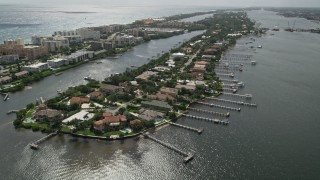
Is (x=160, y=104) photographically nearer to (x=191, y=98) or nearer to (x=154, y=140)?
(x=191, y=98)

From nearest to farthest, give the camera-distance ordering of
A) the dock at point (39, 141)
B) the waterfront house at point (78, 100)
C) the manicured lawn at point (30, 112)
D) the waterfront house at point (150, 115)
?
the dock at point (39, 141) → the waterfront house at point (150, 115) → the manicured lawn at point (30, 112) → the waterfront house at point (78, 100)

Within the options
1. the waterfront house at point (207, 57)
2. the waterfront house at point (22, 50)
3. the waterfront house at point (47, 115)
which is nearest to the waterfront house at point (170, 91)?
the waterfront house at point (47, 115)

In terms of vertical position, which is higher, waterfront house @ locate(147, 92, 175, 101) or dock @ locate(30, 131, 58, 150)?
waterfront house @ locate(147, 92, 175, 101)

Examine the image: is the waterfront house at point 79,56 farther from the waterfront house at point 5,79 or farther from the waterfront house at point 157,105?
the waterfront house at point 157,105

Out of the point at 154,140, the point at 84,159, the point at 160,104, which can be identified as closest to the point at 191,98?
the point at 160,104

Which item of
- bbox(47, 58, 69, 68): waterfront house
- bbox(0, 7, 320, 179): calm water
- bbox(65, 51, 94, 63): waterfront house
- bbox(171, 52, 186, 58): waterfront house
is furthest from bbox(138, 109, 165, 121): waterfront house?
bbox(171, 52, 186, 58): waterfront house

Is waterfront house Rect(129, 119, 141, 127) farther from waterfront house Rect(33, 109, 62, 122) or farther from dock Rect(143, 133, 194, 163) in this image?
waterfront house Rect(33, 109, 62, 122)
